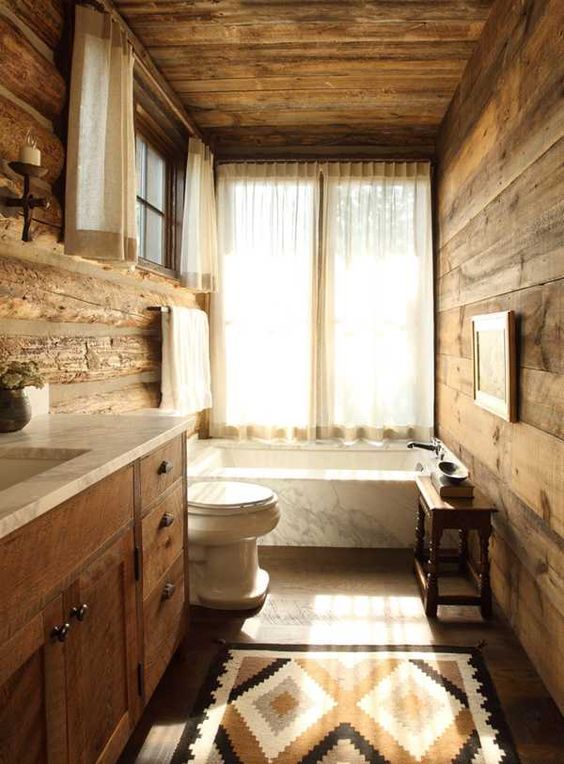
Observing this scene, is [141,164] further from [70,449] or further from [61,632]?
[61,632]

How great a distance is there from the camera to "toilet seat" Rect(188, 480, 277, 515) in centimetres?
225

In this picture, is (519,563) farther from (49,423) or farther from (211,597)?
(49,423)

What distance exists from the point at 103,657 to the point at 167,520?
0.48m

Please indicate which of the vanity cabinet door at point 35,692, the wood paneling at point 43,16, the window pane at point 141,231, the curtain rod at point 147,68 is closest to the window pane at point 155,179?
the window pane at point 141,231

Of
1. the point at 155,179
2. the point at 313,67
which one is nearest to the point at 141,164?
the point at 155,179

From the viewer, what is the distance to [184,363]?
2984 millimetres

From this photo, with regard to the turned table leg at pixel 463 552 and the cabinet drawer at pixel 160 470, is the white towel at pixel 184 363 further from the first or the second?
the turned table leg at pixel 463 552

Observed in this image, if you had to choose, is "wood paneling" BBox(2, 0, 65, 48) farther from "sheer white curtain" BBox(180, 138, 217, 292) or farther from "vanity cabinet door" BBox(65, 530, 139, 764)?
"vanity cabinet door" BBox(65, 530, 139, 764)

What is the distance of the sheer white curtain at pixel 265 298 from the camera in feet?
12.2

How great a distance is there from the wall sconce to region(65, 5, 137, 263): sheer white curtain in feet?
0.70

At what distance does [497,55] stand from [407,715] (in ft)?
8.19

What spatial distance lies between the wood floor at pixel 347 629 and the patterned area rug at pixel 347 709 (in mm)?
58

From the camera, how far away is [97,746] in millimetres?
1213

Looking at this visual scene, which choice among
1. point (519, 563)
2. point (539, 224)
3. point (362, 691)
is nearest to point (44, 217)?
point (539, 224)
